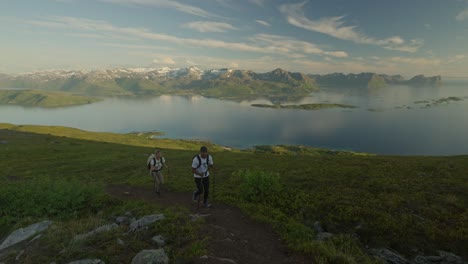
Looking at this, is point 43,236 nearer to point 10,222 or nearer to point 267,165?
point 10,222

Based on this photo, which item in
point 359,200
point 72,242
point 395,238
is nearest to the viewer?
point 72,242

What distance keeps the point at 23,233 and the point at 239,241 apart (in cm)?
1007

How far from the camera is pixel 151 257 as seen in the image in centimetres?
821

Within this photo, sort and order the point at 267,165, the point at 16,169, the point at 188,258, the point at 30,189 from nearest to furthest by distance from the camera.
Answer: the point at 188,258
the point at 30,189
the point at 267,165
the point at 16,169

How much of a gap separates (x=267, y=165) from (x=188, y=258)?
26.8 m

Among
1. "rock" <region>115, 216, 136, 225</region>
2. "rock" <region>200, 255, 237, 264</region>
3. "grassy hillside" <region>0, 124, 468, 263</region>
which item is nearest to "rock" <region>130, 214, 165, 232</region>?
"grassy hillside" <region>0, 124, 468, 263</region>

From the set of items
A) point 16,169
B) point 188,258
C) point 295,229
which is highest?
point 188,258

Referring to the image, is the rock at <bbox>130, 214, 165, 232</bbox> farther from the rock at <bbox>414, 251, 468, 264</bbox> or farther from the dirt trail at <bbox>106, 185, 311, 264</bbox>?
the rock at <bbox>414, 251, 468, 264</bbox>

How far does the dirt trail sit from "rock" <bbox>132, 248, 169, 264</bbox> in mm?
1171

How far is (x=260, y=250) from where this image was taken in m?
10.2

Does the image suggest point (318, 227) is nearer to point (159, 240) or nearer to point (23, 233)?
point (159, 240)

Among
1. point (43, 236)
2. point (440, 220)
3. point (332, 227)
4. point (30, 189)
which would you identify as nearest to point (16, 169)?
point (30, 189)

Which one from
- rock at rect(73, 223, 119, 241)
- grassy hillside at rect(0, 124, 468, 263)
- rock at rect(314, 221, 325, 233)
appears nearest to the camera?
rock at rect(73, 223, 119, 241)

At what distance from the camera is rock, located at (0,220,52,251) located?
1080 cm
